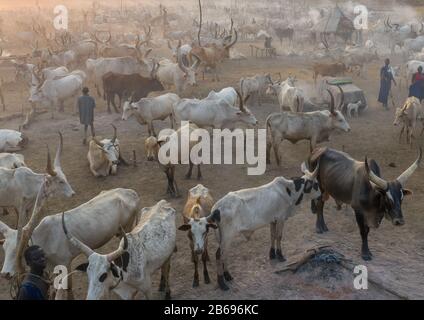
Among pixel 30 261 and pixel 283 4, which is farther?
pixel 283 4

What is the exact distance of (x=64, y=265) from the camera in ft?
23.3

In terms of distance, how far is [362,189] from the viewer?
7883mm

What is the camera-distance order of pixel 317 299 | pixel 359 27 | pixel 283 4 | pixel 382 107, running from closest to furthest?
pixel 317 299 < pixel 382 107 < pixel 359 27 < pixel 283 4

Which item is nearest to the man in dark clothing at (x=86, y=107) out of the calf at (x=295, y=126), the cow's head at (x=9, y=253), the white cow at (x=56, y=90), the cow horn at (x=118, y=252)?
the white cow at (x=56, y=90)

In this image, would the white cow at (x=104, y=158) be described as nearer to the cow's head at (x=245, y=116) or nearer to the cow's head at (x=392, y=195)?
the cow's head at (x=245, y=116)

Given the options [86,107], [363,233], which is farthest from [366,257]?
[86,107]

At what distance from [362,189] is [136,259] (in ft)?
12.9

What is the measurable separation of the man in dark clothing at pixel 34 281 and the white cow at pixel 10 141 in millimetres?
8975

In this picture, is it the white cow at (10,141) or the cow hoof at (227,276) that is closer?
the cow hoof at (227,276)

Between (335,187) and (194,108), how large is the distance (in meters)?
6.07

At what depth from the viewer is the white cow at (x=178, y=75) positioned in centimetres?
1842

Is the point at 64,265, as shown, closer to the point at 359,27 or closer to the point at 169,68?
the point at 169,68

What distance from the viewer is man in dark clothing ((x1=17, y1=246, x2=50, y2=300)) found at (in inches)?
208

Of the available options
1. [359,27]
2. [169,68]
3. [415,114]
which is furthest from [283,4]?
[415,114]
